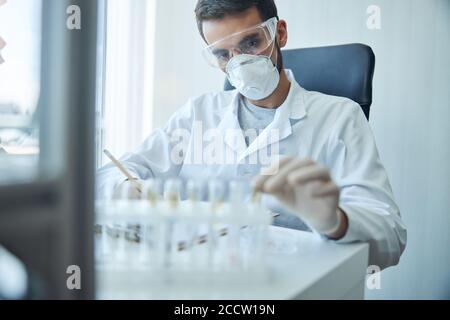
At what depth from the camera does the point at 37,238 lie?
21cm

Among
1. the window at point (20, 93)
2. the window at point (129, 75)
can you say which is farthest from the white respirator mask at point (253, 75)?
the window at point (20, 93)

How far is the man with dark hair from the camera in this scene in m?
0.52

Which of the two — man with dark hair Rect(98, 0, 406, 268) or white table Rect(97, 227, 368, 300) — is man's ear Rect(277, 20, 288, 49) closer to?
man with dark hair Rect(98, 0, 406, 268)

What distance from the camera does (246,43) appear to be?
2.40 ft

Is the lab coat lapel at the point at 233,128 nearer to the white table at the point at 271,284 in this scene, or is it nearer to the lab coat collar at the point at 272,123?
the lab coat collar at the point at 272,123

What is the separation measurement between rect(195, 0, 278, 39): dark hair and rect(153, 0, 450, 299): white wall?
1.6 inches

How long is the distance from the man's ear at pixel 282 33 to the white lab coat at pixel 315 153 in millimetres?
76

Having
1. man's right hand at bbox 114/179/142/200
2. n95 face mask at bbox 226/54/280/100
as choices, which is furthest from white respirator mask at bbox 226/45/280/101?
man's right hand at bbox 114/179/142/200

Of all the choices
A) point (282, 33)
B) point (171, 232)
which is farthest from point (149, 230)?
point (282, 33)

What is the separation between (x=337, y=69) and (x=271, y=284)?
60 cm

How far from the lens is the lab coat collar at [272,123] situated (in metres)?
0.70

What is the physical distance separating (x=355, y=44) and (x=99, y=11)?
67cm

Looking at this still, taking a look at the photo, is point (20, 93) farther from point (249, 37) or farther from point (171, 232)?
point (249, 37)

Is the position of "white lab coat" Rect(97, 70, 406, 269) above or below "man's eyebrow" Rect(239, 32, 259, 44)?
below
